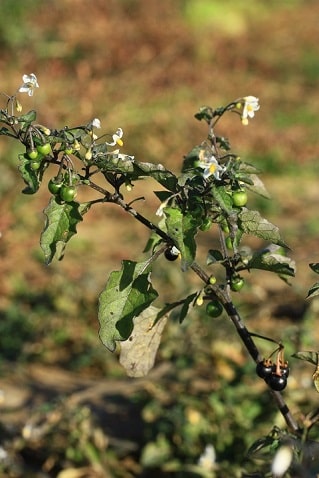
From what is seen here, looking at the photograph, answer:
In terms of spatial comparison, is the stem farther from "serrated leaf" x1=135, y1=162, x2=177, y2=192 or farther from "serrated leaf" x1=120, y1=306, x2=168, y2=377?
"serrated leaf" x1=120, y1=306, x2=168, y2=377

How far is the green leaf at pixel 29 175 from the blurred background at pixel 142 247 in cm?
93

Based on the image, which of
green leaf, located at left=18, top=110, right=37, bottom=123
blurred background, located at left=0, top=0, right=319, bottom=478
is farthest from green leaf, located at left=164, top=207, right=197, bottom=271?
blurred background, located at left=0, top=0, right=319, bottom=478

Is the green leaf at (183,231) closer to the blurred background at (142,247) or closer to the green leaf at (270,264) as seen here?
the green leaf at (270,264)

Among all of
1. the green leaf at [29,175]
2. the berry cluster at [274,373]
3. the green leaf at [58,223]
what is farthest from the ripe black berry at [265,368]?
the green leaf at [29,175]

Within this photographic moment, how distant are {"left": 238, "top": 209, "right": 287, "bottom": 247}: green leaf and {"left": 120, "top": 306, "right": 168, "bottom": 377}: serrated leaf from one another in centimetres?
39

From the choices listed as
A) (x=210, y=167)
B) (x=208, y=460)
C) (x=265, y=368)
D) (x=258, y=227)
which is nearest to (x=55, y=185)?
(x=210, y=167)

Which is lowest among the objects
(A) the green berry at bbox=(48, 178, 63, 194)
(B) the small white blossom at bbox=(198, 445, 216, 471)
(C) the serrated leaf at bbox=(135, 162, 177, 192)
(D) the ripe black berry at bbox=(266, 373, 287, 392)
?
(D) the ripe black berry at bbox=(266, 373, 287, 392)

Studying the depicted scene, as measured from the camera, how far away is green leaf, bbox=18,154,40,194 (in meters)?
1.83

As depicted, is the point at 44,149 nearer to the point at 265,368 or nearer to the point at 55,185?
the point at 55,185

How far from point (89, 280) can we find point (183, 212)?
303 cm

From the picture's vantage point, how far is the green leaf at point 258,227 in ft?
6.14

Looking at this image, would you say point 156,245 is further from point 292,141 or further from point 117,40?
point 117,40

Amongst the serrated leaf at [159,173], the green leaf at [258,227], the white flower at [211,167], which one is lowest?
the green leaf at [258,227]

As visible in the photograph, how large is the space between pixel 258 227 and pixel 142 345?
0.48 metres
